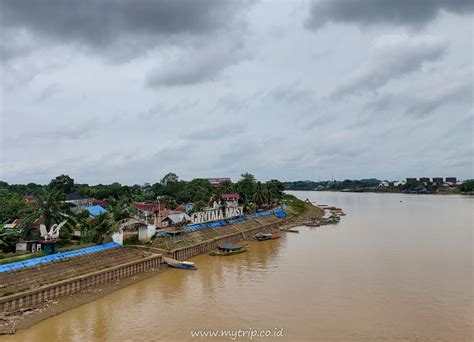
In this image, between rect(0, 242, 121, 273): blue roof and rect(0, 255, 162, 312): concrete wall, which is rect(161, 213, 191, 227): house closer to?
rect(0, 255, 162, 312): concrete wall

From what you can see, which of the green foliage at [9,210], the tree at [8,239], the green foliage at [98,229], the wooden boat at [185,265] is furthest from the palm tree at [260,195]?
the tree at [8,239]

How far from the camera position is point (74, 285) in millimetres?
29891

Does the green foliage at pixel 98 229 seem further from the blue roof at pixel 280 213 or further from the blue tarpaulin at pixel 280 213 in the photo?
the blue roof at pixel 280 213

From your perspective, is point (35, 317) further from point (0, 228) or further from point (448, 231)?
point (448, 231)

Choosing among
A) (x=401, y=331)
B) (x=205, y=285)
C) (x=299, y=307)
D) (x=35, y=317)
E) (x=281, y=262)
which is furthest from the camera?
(x=281, y=262)

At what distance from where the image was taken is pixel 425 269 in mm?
36094

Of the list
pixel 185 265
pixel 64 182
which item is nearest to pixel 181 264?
pixel 185 265

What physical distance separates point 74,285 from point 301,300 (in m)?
18.3

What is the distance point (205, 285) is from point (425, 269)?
21687 mm

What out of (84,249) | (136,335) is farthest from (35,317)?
(84,249)

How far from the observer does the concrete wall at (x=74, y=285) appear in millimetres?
25203

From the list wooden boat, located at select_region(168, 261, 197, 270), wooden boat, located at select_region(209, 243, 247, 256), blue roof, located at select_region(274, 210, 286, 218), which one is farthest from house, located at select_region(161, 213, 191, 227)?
blue roof, located at select_region(274, 210, 286, 218)

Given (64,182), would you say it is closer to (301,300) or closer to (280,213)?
(280,213)

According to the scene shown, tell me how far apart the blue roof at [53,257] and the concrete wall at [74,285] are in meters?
2.91
